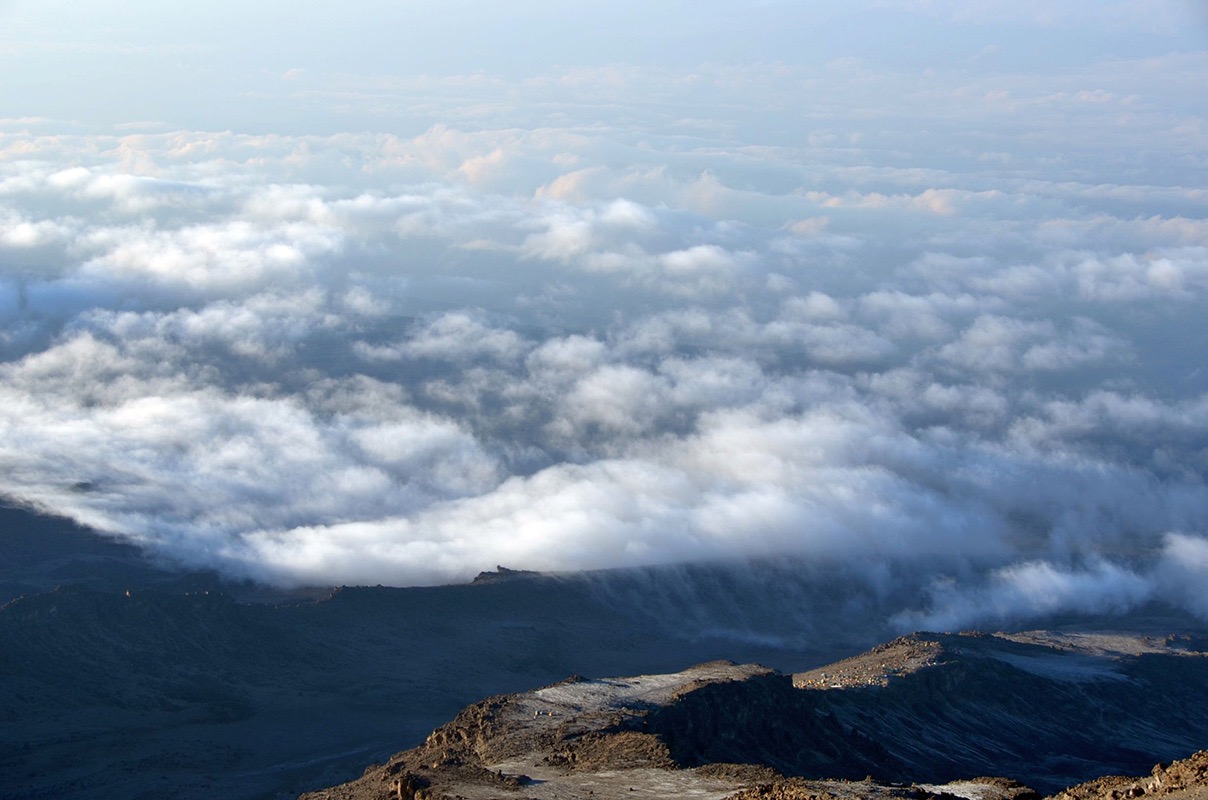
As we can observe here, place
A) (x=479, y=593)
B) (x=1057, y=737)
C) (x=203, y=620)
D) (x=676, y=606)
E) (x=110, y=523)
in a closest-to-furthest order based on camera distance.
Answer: (x=1057, y=737), (x=203, y=620), (x=479, y=593), (x=676, y=606), (x=110, y=523)

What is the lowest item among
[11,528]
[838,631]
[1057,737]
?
[1057,737]

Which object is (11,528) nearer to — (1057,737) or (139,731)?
(139,731)

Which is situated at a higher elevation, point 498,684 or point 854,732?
point 498,684

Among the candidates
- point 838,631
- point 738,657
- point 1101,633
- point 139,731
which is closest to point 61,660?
point 139,731

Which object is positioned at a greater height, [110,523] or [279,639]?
[110,523]

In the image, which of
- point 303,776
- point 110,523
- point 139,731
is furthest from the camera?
point 110,523

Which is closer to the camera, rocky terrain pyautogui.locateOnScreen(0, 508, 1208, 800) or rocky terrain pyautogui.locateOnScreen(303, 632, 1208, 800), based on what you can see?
rocky terrain pyautogui.locateOnScreen(303, 632, 1208, 800)

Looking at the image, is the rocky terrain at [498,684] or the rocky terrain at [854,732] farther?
the rocky terrain at [498,684]

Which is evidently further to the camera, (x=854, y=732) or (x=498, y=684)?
(x=498, y=684)
